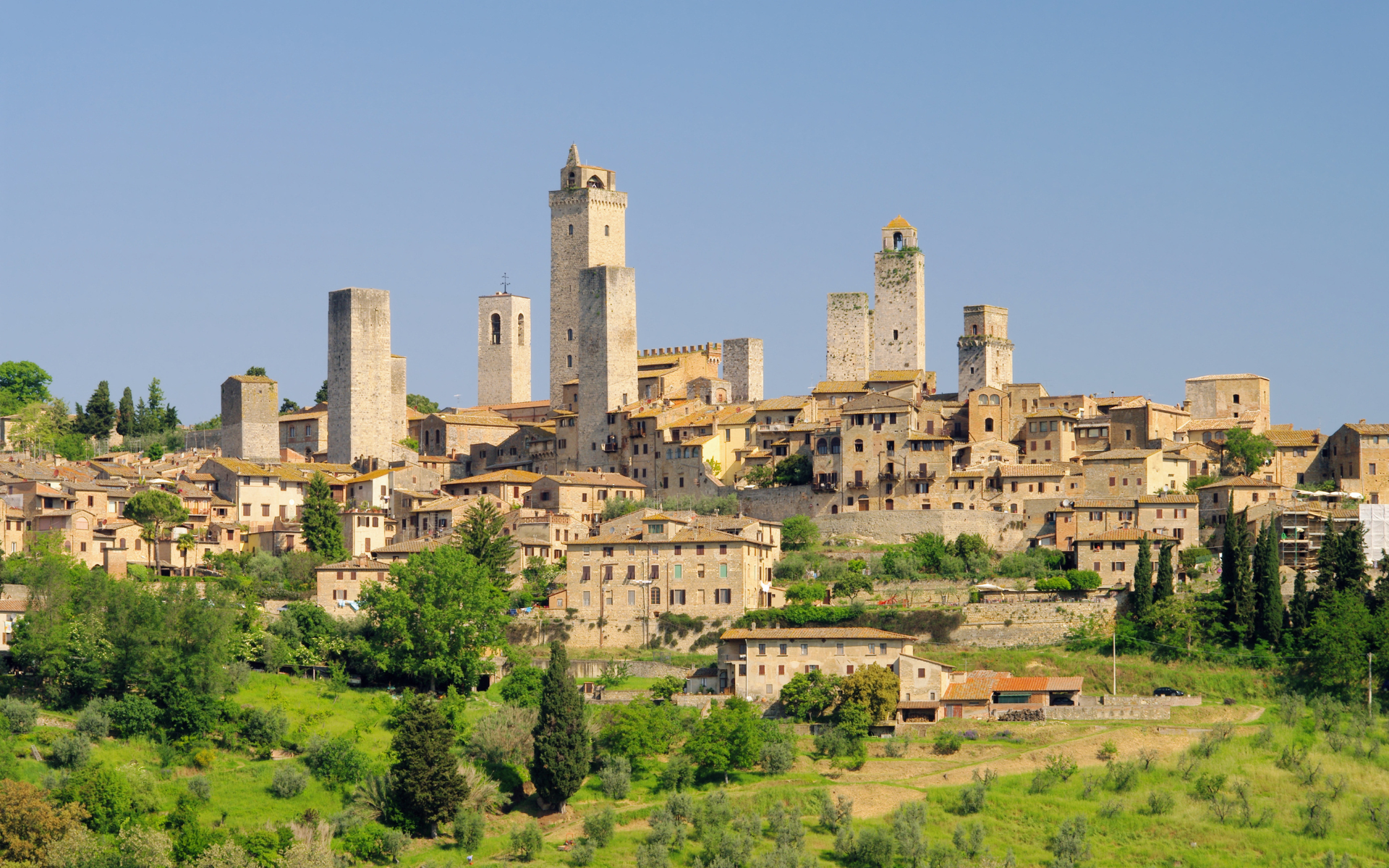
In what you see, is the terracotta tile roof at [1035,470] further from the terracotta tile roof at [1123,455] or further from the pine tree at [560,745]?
the pine tree at [560,745]

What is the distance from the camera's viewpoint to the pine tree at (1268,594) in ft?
250

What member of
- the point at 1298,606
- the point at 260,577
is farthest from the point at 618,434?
the point at 1298,606

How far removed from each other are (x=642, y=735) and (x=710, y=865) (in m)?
7.17

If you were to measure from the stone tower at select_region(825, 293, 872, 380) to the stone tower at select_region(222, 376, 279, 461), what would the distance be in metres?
25.9

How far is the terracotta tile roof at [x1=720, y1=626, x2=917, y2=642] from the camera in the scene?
74.0 m

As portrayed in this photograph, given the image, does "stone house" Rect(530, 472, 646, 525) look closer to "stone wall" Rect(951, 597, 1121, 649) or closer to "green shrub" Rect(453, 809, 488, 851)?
"stone wall" Rect(951, 597, 1121, 649)

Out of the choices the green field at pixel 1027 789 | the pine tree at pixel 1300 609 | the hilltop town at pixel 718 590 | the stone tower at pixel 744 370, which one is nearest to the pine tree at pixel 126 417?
the hilltop town at pixel 718 590

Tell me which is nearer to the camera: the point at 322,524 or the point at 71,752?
the point at 71,752

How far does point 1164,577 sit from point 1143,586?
1086 millimetres

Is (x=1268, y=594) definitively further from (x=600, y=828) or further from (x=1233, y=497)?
(x=600, y=828)

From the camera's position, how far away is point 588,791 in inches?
2729

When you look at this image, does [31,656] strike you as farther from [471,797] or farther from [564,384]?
[564,384]

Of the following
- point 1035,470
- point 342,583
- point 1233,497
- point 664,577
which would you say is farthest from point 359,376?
point 1233,497

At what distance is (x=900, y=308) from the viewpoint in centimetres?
10531
